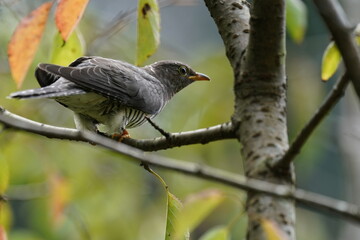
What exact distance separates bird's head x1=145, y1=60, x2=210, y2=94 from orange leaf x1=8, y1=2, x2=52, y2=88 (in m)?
2.33

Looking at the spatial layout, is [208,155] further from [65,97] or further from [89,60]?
[65,97]

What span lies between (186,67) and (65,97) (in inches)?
63.2

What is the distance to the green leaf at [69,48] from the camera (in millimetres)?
2633

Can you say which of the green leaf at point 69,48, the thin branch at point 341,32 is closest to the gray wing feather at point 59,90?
the green leaf at point 69,48

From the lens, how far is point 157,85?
430 cm

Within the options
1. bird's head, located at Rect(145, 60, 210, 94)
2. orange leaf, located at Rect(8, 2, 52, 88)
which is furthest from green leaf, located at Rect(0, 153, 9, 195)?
bird's head, located at Rect(145, 60, 210, 94)

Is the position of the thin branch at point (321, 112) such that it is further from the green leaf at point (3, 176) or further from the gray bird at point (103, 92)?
the gray bird at point (103, 92)

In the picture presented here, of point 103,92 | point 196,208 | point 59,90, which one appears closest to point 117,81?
point 103,92

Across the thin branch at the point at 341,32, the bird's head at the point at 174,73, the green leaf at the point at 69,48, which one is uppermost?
the thin branch at the point at 341,32

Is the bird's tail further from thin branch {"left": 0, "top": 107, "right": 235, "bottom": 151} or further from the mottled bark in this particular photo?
the mottled bark

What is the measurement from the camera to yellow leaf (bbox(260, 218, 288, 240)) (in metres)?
1.55

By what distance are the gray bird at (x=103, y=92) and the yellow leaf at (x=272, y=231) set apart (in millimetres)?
1557

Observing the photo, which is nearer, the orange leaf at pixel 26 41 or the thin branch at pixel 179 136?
the thin branch at pixel 179 136

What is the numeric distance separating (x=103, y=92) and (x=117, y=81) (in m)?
0.22
